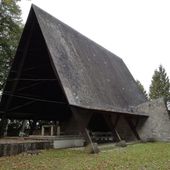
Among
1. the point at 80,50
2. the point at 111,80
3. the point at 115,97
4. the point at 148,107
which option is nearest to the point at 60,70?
the point at 80,50

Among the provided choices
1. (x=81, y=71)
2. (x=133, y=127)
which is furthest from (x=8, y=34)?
(x=133, y=127)

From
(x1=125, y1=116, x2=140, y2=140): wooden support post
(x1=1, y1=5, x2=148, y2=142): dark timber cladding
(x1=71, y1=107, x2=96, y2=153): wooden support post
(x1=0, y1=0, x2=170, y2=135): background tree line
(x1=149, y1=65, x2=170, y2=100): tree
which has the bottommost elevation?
(x1=71, y1=107, x2=96, y2=153): wooden support post

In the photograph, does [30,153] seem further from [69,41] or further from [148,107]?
[148,107]

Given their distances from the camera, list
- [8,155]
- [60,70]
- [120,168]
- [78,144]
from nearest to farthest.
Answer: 1. [120,168]
2. [8,155]
3. [60,70]
4. [78,144]

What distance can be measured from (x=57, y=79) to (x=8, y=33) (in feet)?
36.3

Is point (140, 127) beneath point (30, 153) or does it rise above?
above

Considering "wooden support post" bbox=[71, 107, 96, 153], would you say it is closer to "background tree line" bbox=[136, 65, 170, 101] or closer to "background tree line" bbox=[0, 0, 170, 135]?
"background tree line" bbox=[0, 0, 170, 135]

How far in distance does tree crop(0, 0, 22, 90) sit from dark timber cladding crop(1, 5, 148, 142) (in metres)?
5.69

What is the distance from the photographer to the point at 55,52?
42.0 ft

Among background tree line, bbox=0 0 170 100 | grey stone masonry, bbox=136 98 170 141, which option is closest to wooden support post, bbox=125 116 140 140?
grey stone masonry, bbox=136 98 170 141

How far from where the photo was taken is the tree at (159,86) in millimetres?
50938

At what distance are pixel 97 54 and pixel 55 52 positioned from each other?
744 centimetres

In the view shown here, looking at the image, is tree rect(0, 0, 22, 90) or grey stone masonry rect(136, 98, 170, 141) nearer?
grey stone masonry rect(136, 98, 170, 141)

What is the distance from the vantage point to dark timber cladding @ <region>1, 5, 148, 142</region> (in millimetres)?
12497
